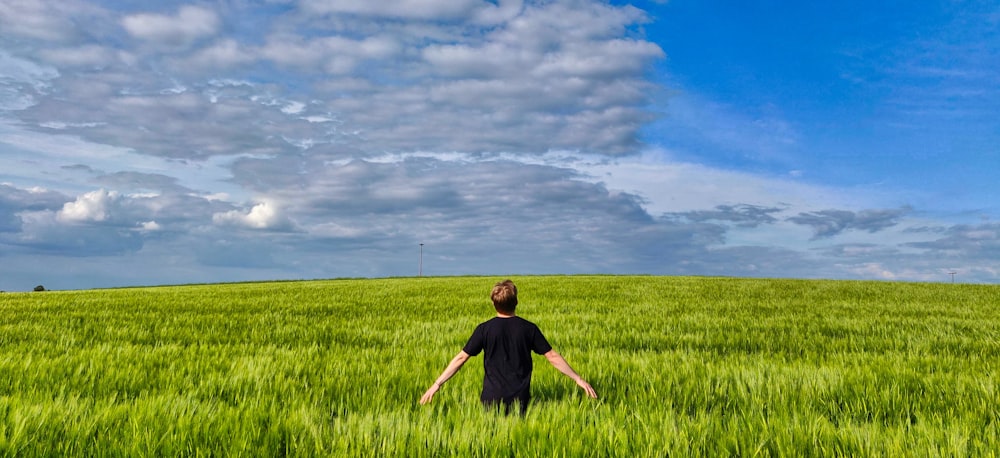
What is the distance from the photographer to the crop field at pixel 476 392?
4.07 metres

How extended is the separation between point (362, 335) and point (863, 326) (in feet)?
34.7

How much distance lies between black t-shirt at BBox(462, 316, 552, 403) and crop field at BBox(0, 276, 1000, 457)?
0.98 feet

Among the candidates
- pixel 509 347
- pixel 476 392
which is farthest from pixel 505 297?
pixel 476 392

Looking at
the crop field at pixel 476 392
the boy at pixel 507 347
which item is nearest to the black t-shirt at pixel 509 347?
the boy at pixel 507 347

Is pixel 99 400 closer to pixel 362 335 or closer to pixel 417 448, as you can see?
pixel 417 448

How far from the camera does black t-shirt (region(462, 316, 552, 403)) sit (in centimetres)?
434

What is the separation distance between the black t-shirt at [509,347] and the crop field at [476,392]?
0.98 ft

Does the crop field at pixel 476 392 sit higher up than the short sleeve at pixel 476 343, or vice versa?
the short sleeve at pixel 476 343

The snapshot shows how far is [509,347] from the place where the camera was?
14.3 feet

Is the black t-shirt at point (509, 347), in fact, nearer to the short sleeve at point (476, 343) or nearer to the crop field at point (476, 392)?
the short sleeve at point (476, 343)

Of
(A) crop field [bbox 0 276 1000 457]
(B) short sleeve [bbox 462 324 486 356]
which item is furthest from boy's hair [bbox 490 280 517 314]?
(A) crop field [bbox 0 276 1000 457]

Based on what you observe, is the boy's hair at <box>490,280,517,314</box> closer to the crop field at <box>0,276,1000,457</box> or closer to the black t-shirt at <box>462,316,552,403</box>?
the black t-shirt at <box>462,316,552,403</box>

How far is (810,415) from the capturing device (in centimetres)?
490

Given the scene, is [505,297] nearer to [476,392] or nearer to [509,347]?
[509,347]
